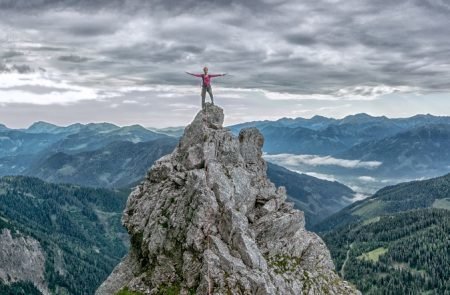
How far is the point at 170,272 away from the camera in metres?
72.8

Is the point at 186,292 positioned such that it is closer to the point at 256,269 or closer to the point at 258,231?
the point at 256,269

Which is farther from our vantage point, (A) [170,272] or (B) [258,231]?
(B) [258,231]

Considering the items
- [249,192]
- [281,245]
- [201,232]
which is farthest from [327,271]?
[201,232]

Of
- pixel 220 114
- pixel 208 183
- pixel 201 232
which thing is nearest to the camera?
pixel 201 232

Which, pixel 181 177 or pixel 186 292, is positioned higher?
pixel 181 177

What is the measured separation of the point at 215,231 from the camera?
75.0 metres

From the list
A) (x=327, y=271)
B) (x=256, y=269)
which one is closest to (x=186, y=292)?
(x=256, y=269)

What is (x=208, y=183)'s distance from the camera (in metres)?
80.9

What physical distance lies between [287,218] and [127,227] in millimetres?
30576

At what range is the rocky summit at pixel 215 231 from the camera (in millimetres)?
70500

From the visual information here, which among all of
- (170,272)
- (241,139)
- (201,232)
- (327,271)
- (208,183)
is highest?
(241,139)

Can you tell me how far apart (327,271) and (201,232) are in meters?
29.8

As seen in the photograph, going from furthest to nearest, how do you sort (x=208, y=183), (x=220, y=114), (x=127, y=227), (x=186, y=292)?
(x=220, y=114) < (x=127, y=227) < (x=208, y=183) < (x=186, y=292)

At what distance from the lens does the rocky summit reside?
7050 centimetres
